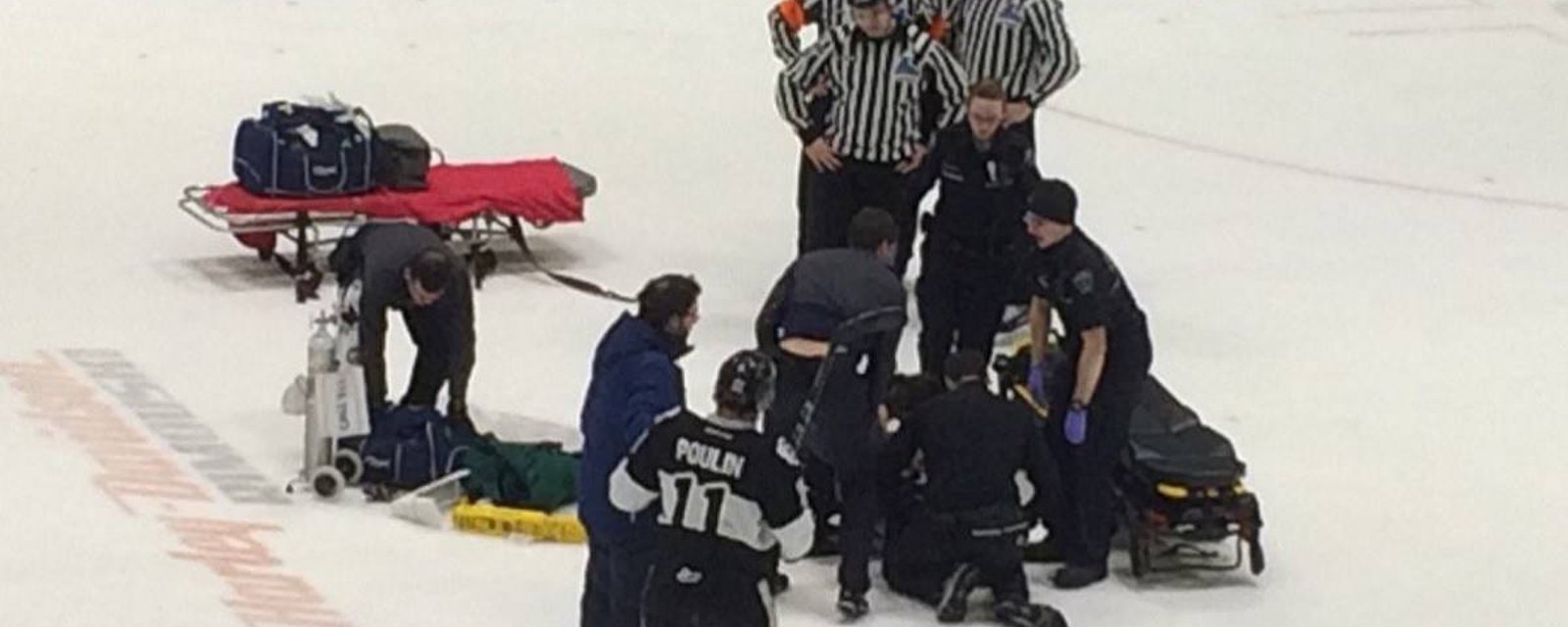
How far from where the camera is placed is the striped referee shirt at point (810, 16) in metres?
13.1

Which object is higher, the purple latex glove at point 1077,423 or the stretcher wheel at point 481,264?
the purple latex glove at point 1077,423

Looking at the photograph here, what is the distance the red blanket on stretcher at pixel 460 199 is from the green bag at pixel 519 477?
2815 mm

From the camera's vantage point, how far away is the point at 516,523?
1086cm

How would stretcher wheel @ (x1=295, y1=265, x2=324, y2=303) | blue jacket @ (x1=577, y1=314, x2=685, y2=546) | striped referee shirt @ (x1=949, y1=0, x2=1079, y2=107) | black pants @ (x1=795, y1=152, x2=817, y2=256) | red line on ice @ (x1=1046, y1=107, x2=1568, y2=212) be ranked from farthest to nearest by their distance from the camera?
1. red line on ice @ (x1=1046, y1=107, x2=1568, y2=212)
2. stretcher wheel @ (x1=295, y1=265, x2=324, y2=303)
3. striped referee shirt @ (x1=949, y1=0, x2=1079, y2=107)
4. black pants @ (x1=795, y1=152, x2=817, y2=256)
5. blue jacket @ (x1=577, y1=314, x2=685, y2=546)

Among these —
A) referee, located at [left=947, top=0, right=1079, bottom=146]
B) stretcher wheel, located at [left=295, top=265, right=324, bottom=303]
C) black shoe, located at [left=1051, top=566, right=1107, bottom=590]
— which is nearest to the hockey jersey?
black shoe, located at [left=1051, top=566, right=1107, bottom=590]

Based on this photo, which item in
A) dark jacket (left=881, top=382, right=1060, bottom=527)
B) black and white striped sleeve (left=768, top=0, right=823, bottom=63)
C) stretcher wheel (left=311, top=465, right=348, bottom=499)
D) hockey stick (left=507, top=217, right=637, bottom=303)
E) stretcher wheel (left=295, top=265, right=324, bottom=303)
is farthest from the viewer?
hockey stick (left=507, top=217, right=637, bottom=303)

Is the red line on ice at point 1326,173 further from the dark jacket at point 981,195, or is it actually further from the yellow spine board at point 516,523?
the yellow spine board at point 516,523

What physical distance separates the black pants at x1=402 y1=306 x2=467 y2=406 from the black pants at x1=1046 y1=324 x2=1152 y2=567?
212 centimetres

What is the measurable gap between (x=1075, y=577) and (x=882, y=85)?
2.76m

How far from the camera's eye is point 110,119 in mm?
17016

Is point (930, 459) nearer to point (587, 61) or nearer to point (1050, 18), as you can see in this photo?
point (1050, 18)

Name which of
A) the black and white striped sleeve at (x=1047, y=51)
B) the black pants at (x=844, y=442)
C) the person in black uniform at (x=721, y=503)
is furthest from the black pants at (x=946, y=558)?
the black and white striped sleeve at (x=1047, y=51)

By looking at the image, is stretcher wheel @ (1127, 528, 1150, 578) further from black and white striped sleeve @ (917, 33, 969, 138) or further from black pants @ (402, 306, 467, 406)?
black and white striped sleeve @ (917, 33, 969, 138)

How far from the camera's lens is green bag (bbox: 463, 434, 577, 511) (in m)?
11.0
